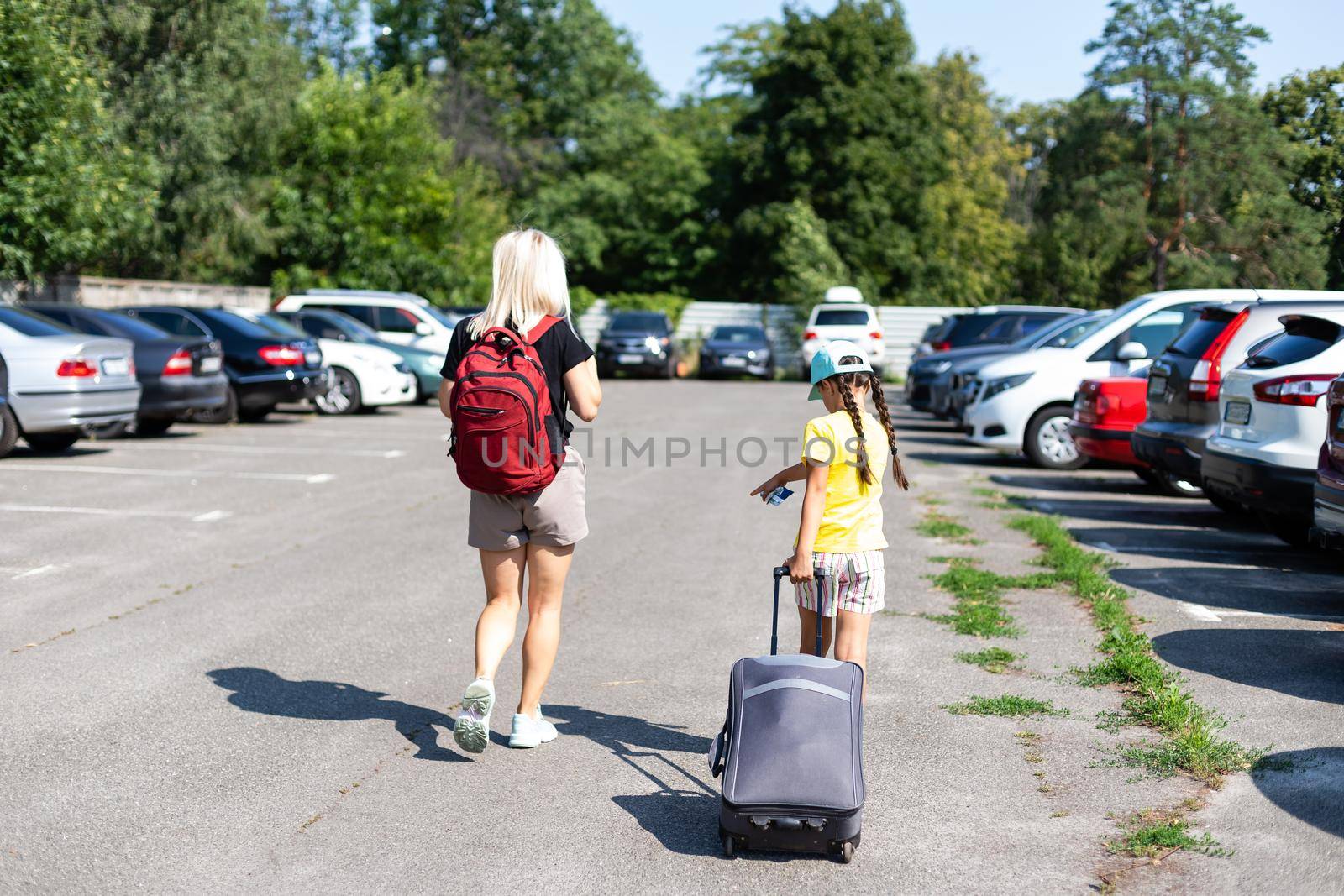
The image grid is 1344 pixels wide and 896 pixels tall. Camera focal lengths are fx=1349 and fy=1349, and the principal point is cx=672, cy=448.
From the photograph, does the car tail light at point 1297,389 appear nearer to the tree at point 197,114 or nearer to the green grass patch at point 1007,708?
the green grass patch at point 1007,708

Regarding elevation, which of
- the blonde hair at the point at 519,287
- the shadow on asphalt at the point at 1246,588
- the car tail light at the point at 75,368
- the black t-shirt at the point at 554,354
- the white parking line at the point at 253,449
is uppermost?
the blonde hair at the point at 519,287

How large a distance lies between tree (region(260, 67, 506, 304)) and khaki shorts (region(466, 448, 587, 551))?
30.7m

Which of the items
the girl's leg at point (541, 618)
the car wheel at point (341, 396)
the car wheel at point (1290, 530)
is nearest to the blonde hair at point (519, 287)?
the girl's leg at point (541, 618)

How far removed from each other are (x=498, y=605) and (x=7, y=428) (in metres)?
10.3

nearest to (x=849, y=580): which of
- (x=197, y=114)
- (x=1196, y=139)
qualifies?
(x=1196, y=139)

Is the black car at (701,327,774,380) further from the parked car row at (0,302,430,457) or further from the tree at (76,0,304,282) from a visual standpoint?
the parked car row at (0,302,430,457)

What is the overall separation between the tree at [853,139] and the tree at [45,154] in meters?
26.9

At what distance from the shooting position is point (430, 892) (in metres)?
3.79

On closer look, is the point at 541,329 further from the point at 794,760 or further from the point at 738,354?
the point at 738,354

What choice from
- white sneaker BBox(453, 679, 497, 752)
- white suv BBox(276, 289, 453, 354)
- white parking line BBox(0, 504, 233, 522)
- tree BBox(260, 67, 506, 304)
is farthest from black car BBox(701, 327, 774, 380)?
white sneaker BBox(453, 679, 497, 752)

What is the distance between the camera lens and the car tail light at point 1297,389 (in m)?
8.62

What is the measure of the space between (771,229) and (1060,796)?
42.2 metres

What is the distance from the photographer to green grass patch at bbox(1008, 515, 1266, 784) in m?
4.99

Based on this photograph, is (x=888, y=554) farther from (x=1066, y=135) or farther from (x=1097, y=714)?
(x=1066, y=135)
